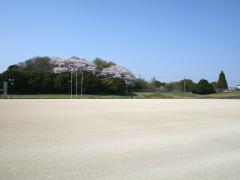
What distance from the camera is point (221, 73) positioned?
10100 centimetres

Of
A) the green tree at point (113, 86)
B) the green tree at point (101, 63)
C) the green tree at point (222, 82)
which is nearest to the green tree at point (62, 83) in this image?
the green tree at point (113, 86)

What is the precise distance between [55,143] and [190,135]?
4.57m

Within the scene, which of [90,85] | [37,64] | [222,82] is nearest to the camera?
[90,85]

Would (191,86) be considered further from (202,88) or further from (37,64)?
(37,64)

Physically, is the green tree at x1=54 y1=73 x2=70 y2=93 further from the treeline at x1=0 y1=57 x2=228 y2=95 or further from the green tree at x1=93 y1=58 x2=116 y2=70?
the green tree at x1=93 y1=58 x2=116 y2=70

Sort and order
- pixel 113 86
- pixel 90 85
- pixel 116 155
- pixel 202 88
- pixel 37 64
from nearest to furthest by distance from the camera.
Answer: pixel 116 155 → pixel 90 85 → pixel 113 86 → pixel 37 64 → pixel 202 88

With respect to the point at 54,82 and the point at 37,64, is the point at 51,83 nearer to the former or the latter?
the point at 54,82

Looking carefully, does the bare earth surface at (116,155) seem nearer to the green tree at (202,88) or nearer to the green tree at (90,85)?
the green tree at (90,85)

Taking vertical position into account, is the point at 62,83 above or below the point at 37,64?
below

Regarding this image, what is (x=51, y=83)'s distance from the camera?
6731 cm

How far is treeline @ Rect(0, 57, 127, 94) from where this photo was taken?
211 feet

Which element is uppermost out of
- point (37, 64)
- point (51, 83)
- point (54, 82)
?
point (37, 64)

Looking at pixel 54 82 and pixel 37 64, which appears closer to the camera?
pixel 54 82

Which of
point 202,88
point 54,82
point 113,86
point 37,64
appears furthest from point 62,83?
point 202,88
